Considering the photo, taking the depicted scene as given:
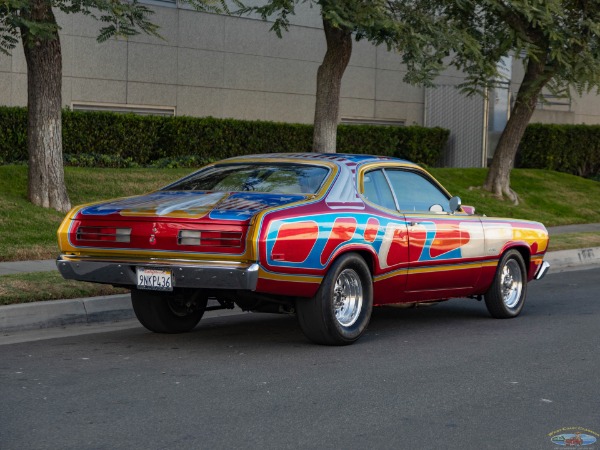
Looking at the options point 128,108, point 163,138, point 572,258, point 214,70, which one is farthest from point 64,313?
point 214,70

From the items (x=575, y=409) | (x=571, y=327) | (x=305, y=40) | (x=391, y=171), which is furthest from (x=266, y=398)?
(x=305, y=40)

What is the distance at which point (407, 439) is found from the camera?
5.86 meters

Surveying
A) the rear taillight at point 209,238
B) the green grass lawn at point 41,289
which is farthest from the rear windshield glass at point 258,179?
the green grass lawn at point 41,289

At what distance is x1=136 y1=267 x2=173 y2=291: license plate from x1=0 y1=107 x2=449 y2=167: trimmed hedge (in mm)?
12548

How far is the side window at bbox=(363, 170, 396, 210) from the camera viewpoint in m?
9.42

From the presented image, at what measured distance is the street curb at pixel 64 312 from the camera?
967 cm

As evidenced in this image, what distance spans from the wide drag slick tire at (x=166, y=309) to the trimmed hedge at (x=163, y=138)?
11464 mm

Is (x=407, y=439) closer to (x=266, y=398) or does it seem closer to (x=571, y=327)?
(x=266, y=398)

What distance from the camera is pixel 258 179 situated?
930 cm

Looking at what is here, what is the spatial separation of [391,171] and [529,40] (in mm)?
11706

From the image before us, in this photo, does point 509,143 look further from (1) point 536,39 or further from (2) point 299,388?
(2) point 299,388

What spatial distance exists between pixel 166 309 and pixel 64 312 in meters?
1.19

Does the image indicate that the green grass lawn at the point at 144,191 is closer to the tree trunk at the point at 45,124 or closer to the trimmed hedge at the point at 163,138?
the tree trunk at the point at 45,124

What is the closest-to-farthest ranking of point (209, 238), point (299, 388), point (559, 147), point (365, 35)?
point (299, 388) → point (209, 238) → point (365, 35) → point (559, 147)
